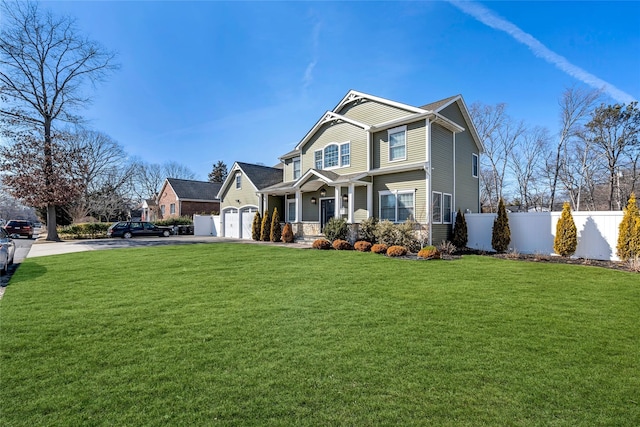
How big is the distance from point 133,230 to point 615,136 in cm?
3875

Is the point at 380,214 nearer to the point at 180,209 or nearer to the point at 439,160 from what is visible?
the point at 439,160

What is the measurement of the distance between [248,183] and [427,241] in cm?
1478

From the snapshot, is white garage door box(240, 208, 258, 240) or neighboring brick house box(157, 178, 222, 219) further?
neighboring brick house box(157, 178, 222, 219)

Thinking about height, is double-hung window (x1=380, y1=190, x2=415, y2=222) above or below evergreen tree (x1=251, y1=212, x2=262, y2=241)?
above

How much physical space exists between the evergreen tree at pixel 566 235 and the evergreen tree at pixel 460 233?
3.61 metres

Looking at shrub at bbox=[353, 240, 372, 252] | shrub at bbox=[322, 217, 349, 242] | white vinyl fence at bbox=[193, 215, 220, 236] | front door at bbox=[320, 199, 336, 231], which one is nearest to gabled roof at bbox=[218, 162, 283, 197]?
white vinyl fence at bbox=[193, 215, 220, 236]

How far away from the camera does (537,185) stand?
3089 cm

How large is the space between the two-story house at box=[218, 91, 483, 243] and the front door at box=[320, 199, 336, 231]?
0.17 feet

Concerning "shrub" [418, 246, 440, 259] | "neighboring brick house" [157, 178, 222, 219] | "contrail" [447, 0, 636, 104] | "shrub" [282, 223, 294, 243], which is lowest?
"shrub" [418, 246, 440, 259]

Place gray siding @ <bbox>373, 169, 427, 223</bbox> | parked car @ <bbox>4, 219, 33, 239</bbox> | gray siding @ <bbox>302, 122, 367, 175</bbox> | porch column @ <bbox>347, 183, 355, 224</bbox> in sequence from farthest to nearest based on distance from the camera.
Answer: parked car @ <bbox>4, 219, 33, 239</bbox>
gray siding @ <bbox>302, 122, 367, 175</bbox>
porch column @ <bbox>347, 183, 355, 224</bbox>
gray siding @ <bbox>373, 169, 427, 223</bbox>

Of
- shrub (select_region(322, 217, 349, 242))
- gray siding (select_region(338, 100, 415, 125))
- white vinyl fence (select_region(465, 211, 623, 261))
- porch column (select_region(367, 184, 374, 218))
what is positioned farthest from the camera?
porch column (select_region(367, 184, 374, 218))

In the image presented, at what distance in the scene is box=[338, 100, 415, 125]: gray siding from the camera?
1563 cm

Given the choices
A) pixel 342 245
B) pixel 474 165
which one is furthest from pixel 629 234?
pixel 342 245

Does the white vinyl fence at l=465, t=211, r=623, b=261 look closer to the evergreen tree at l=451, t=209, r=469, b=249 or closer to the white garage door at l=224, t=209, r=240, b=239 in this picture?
the evergreen tree at l=451, t=209, r=469, b=249
